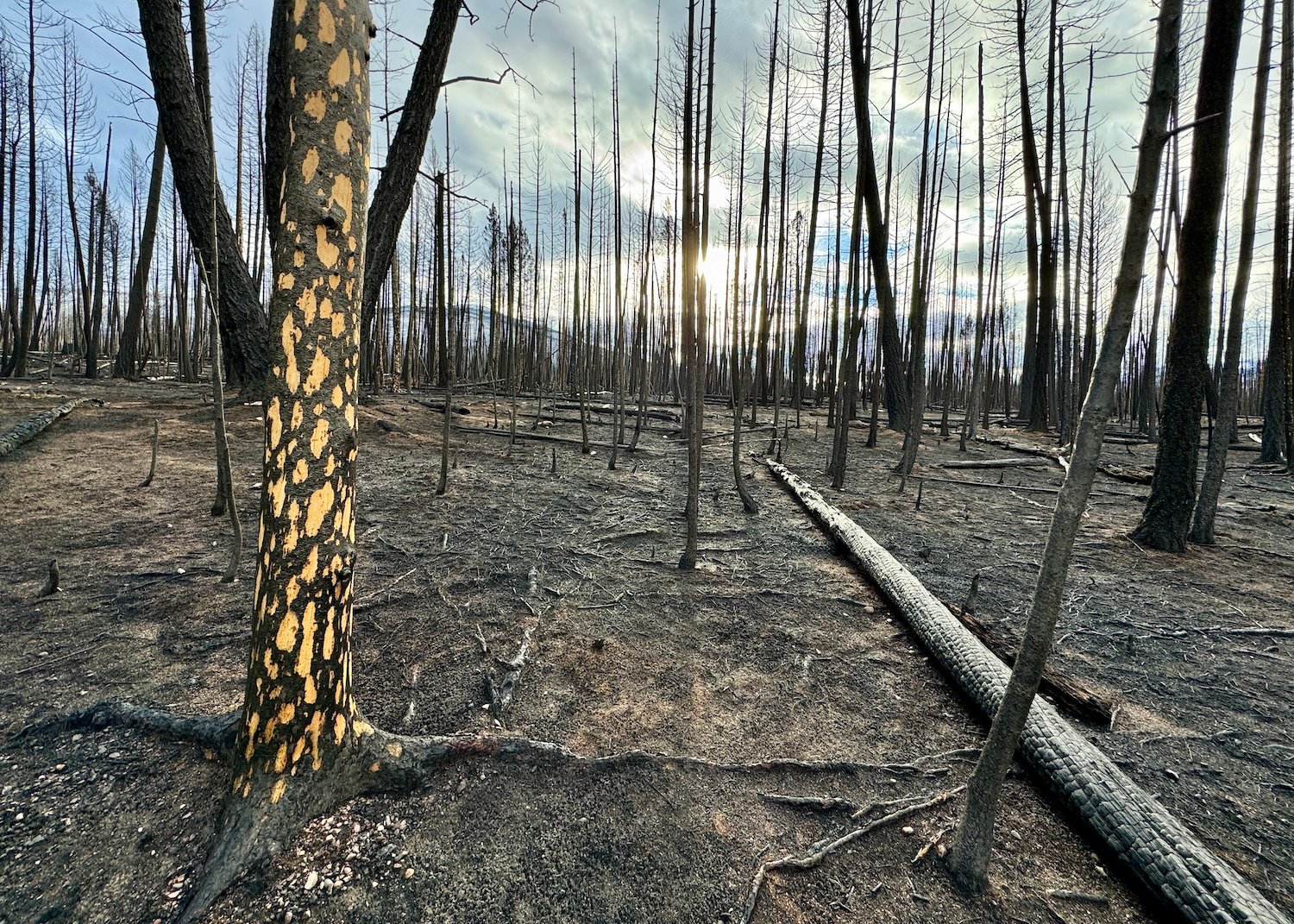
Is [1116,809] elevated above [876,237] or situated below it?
below

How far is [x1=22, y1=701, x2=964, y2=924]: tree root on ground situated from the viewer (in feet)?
4.35

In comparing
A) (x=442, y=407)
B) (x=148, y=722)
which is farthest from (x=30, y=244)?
(x=148, y=722)

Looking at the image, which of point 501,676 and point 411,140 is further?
point 411,140

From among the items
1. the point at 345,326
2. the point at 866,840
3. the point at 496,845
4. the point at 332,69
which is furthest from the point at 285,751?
the point at 332,69

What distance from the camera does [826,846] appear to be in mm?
1493

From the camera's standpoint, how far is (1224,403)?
4297 mm

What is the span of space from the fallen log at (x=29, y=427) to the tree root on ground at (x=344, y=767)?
17.5 feet

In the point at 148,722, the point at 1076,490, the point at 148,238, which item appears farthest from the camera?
the point at 148,238

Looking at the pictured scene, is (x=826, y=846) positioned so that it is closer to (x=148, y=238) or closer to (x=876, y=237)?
(x=876, y=237)

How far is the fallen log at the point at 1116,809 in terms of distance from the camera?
1223 millimetres

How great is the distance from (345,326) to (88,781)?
155 cm

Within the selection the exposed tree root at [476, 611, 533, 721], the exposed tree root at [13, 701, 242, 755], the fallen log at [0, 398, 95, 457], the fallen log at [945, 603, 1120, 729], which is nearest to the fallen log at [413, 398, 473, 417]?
the fallen log at [0, 398, 95, 457]

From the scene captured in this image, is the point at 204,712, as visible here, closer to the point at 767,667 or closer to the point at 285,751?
the point at 285,751

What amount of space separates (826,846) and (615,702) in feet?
3.05
